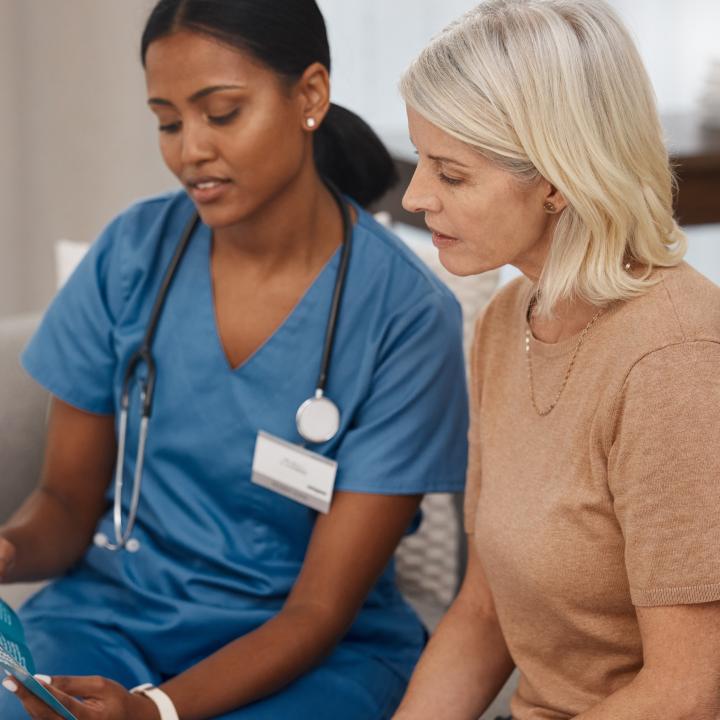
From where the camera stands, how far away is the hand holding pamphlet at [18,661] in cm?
121

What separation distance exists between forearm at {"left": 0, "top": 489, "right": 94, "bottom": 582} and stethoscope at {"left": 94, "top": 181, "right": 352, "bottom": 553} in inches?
1.3

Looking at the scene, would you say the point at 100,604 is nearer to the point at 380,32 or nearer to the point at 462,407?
the point at 462,407

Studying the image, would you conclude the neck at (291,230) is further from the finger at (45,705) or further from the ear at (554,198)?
the finger at (45,705)

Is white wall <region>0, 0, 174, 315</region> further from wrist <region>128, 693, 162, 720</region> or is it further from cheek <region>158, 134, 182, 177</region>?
wrist <region>128, 693, 162, 720</region>

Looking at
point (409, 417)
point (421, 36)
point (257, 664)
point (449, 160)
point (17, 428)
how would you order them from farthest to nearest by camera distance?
point (421, 36)
point (17, 428)
point (409, 417)
point (257, 664)
point (449, 160)

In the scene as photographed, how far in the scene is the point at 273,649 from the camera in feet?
4.93

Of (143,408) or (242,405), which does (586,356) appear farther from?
(143,408)

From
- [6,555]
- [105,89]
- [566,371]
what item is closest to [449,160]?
[566,371]

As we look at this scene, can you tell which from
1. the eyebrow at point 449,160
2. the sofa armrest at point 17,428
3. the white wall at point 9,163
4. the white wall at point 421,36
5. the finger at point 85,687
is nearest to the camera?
the eyebrow at point 449,160

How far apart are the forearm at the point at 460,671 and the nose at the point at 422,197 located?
475 mm

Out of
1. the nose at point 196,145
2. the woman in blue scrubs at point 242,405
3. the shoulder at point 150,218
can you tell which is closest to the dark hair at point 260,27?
the woman in blue scrubs at point 242,405

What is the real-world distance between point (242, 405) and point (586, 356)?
52cm

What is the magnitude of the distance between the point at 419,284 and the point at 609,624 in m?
0.53

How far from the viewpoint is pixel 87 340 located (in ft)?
5.70
